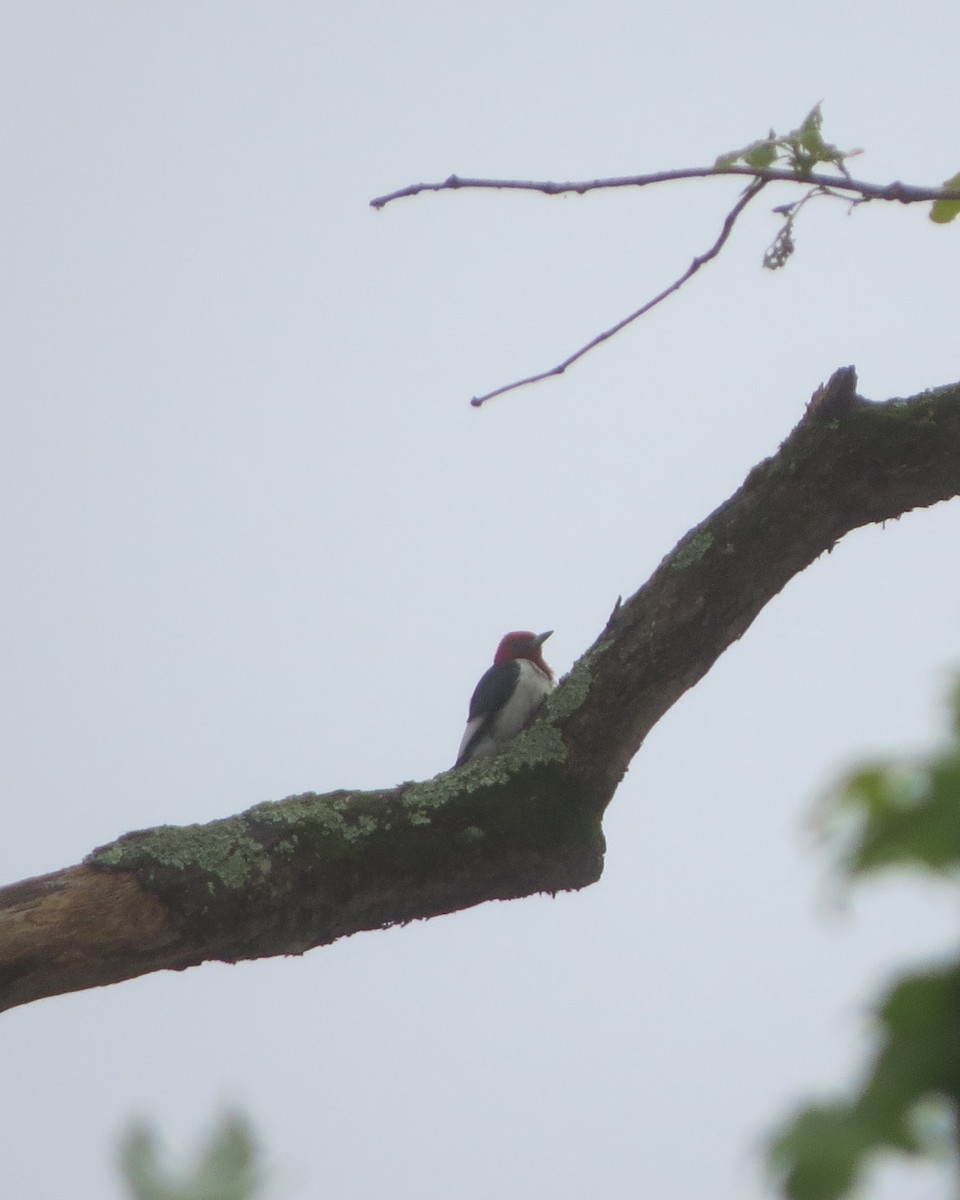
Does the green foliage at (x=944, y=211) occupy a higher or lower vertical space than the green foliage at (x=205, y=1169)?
higher

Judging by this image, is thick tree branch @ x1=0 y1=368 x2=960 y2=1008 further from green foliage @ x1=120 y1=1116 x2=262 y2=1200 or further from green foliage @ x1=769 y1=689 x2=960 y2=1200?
green foliage @ x1=769 y1=689 x2=960 y2=1200

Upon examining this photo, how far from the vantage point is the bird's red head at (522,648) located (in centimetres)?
712

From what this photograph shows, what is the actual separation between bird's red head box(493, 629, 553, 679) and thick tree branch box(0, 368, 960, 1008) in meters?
3.37

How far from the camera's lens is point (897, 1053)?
77cm

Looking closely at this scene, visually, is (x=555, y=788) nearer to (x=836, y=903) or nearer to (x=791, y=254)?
(x=791, y=254)

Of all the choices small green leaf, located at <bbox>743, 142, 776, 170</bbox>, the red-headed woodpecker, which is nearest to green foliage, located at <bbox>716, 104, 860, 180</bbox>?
small green leaf, located at <bbox>743, 142, 776, 170</bbox>

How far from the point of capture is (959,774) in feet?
2.61

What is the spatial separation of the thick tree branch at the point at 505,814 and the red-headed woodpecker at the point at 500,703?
1835 millimetres

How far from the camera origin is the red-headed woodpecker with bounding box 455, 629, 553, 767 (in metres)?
5.76

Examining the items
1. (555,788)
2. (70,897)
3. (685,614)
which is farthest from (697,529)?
(70,897)

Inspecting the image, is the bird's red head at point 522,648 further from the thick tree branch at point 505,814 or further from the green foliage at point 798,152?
the green foliage at point 798,152

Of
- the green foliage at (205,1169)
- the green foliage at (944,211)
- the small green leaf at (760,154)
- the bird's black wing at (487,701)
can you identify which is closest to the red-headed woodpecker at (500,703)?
the bird's black wing at (487,701)

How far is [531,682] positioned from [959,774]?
17.5 feet

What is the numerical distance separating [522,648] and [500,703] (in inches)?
47.2
